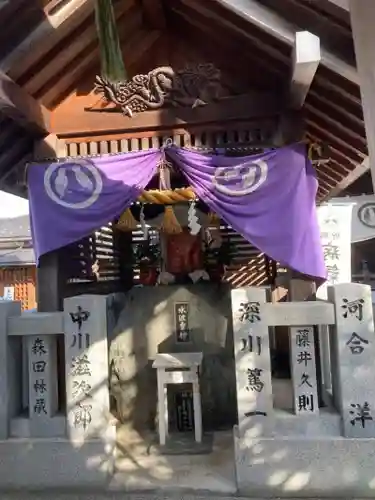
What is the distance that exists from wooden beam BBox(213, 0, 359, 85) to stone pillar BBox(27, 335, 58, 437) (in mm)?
4080

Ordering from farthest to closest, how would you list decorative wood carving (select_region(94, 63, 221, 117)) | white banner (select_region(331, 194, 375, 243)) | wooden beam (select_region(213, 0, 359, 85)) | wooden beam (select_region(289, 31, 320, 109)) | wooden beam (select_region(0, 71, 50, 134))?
white banner (select_region(331, 194, 375, 243))
decorative wood carving (select_region(94, 63, 221, 117))
wooden beam (select_region(0, 71, 50, 134))
wooden beam (select_region(213, 0, 359, 85))
wooden beam (select_region(289, 31, 320, 109))

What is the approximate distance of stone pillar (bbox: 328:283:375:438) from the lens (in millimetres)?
4711

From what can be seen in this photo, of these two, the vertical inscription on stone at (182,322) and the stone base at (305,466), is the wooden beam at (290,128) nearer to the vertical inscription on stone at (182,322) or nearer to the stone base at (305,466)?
the vertical inscription on stone at (182,322)

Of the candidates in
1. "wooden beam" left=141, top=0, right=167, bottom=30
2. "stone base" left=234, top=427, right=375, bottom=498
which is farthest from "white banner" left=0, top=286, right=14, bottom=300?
"stone base" left=234, top=427, right=375, bottom=498

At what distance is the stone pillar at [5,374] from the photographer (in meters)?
5.12

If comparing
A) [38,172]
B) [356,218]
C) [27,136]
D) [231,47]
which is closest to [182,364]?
[38,172]

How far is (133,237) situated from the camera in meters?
9.02

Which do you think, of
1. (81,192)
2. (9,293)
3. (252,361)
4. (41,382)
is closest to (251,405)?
(252,361)

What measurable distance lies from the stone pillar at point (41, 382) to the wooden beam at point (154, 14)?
4.05m

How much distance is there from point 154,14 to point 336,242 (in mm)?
6701

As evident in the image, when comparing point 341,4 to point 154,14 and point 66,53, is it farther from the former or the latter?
point 66,53

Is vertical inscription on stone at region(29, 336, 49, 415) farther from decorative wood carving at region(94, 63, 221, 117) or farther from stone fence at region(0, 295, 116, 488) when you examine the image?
decorative wood carving at region(94, 63, 221, 117)

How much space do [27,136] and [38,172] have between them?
1.01m

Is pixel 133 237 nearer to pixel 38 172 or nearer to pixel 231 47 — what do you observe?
pixel 38 172
